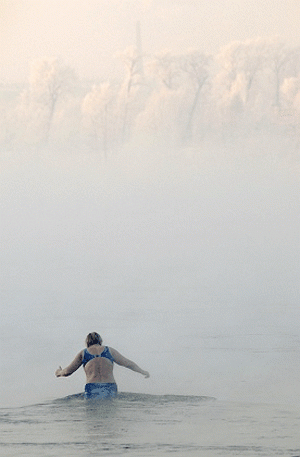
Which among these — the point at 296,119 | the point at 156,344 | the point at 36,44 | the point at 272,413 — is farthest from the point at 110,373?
the point at 296,119

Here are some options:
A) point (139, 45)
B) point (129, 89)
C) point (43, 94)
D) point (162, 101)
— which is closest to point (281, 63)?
point (162, 101)

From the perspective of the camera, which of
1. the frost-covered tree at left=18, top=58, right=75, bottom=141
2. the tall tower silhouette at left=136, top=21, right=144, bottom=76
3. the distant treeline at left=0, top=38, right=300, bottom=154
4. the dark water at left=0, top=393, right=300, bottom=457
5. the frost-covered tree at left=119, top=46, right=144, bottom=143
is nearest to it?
the dark water at left=0, top=393, right=300, bottom=457

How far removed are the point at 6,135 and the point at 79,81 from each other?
2.69 m

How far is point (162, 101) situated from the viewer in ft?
79.1

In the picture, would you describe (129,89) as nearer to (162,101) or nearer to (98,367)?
(162,101)

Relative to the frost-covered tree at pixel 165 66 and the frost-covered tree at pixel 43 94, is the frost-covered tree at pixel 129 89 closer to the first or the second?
the frost-covered tree at pixel 165 66

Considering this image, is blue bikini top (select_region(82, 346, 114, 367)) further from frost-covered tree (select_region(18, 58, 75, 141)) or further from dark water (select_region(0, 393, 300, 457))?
frost-covered tree (select_region(18, 58, 75, 141))

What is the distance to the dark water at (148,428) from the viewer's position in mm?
6906

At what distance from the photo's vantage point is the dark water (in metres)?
6.91

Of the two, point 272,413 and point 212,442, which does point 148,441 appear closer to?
point 212,442

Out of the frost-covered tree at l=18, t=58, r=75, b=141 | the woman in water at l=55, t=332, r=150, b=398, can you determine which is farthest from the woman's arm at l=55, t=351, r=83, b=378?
the frost-covered tree at l=18, t=58, r=75, b=141

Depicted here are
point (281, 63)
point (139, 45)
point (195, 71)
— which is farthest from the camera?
point (195, 71)

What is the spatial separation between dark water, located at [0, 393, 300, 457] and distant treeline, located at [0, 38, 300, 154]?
1413 centimetres

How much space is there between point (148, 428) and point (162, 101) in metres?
16.9
